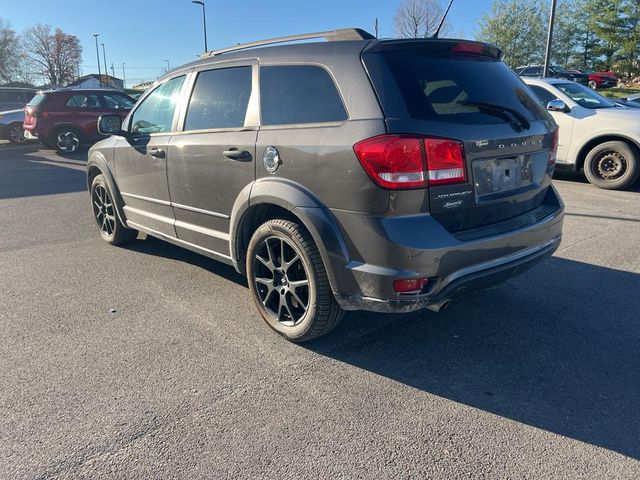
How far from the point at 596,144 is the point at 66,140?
13.6 m

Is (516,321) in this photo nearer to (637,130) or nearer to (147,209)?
(147,209)

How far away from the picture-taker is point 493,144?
2.81 meters

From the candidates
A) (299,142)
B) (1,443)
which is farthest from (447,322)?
(1,443)

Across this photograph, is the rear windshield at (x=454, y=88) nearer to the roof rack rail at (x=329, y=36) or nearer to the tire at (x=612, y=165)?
the roof rack rail at (x=329, y=36)

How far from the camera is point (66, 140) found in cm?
1463

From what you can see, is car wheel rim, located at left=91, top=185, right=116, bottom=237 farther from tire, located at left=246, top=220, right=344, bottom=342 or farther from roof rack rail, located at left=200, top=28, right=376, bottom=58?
tire, located at left=246, top=220, right=344, bottom=342

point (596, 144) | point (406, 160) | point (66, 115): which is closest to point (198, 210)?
point (406, 160)

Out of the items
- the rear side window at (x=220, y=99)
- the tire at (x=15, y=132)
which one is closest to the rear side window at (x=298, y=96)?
the rear side window at (x=220, y=99)

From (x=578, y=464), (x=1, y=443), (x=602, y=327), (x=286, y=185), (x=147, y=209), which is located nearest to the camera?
(x=578, y=464)

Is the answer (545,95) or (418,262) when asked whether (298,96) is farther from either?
(545,95)

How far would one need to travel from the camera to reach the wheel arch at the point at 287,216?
2.80 m

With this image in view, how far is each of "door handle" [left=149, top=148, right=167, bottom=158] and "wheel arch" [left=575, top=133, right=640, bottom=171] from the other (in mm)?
6833

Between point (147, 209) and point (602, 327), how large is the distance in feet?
12.6

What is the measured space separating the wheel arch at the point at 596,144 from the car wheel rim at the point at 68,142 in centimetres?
1328
